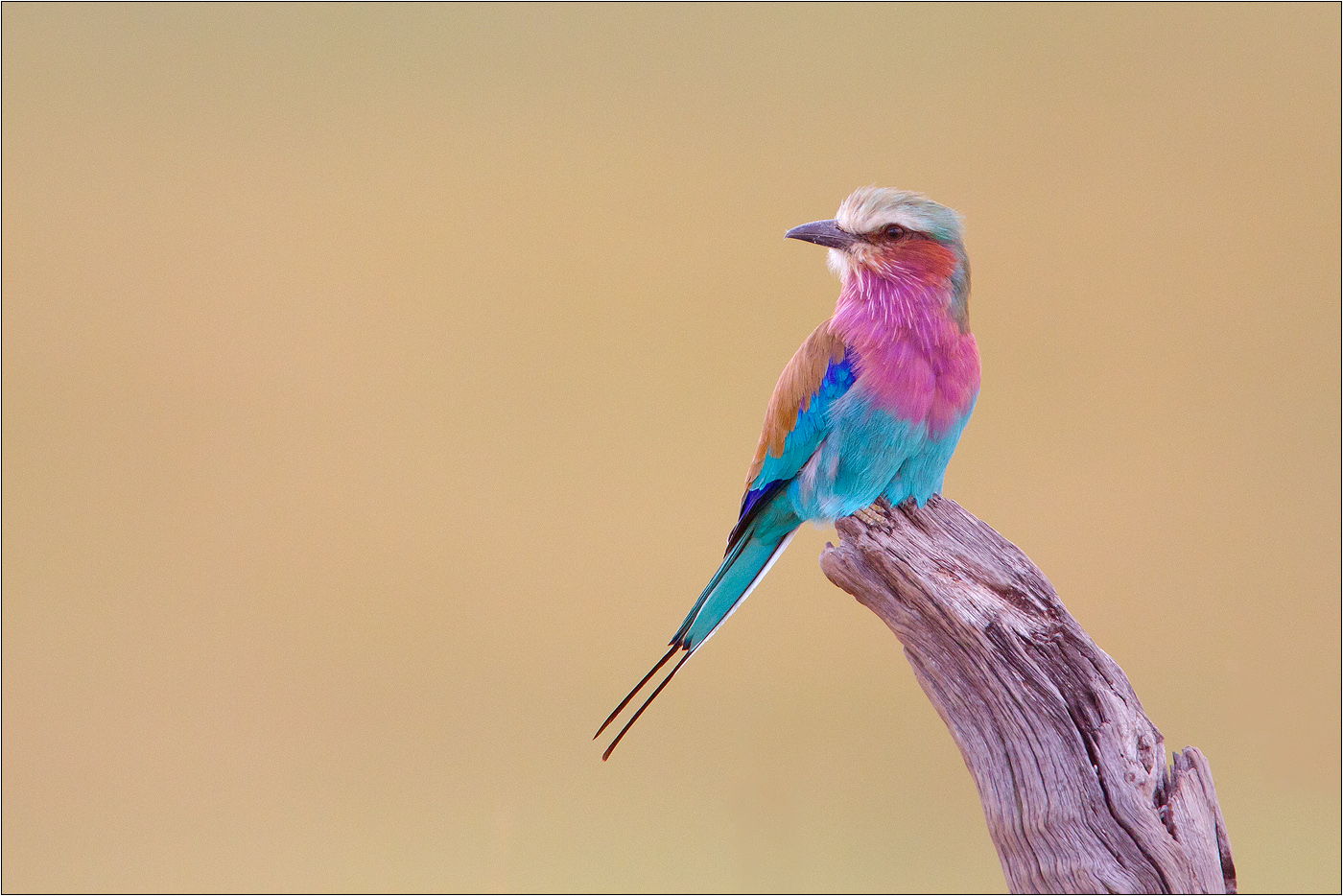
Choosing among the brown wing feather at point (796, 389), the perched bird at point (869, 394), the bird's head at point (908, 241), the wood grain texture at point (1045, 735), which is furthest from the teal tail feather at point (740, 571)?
the bird's head at point (908, 241)

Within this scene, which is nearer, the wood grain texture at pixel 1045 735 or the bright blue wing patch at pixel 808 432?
the wood grain texture at pixel 1045 735

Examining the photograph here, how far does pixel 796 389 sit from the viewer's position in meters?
2.40

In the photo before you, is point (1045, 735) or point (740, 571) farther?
point (740, 571)

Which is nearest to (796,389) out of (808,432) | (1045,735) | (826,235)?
(808,432)

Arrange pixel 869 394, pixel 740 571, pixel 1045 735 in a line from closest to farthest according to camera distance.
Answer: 1. pixel 1045 735
2. pixel 869 394
3. pixel 740 571

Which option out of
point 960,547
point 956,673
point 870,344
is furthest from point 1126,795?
point 870,344

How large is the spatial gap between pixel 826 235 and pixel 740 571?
0.80 m

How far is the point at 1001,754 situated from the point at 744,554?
77 cm

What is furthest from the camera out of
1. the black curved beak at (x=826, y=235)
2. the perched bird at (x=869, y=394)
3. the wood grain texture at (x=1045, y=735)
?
the black curved beak at (x=826, y=235)

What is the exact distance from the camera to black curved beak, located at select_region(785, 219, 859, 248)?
2.43 m

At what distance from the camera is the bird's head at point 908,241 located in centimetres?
237

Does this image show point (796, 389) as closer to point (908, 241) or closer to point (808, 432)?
point (808, 432)

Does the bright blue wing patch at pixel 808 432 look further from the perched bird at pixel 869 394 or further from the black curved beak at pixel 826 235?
the black curved beak at pixel 826 235

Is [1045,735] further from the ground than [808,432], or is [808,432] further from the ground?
[808,432]
